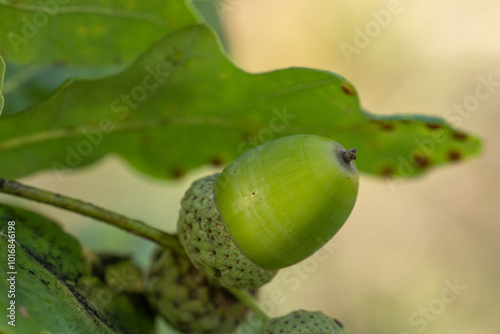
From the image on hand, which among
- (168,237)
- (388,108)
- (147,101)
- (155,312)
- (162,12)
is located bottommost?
(388,108)

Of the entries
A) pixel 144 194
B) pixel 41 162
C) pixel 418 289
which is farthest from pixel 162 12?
pixel 418 289

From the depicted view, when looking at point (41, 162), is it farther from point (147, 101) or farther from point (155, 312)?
point (155, 312)

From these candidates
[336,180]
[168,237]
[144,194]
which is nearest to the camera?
[336,180]

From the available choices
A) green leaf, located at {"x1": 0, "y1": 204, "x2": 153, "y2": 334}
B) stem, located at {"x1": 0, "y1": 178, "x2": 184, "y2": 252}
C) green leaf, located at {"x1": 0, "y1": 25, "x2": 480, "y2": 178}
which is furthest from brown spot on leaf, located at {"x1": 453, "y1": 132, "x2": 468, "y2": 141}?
green leaf, located at {"x1": 0, "y1": 204, "x2": 153, "y2": 334}

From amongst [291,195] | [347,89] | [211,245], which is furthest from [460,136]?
[211,245]

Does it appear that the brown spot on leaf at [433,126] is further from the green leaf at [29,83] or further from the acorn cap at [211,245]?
the green leaf at [29,83]

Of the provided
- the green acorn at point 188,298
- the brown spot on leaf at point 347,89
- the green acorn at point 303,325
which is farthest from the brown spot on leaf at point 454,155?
the green acorn at point 188,298

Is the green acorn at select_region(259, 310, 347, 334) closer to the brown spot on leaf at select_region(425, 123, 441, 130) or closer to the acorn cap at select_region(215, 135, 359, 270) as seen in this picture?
the acorn cap at select_region(215, 135, 359, 270)
